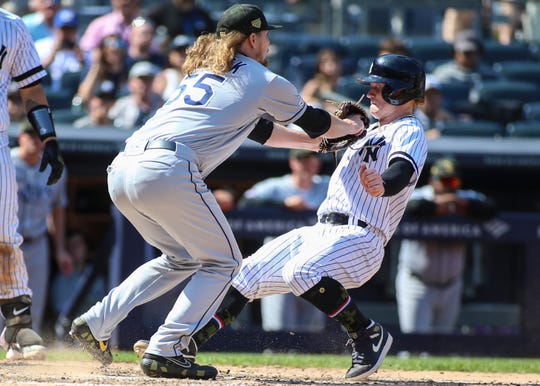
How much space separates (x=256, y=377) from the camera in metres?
4.94


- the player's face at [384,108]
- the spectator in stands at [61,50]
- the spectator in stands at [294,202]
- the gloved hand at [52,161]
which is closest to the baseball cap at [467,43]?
the spectator in stands at [294,202]

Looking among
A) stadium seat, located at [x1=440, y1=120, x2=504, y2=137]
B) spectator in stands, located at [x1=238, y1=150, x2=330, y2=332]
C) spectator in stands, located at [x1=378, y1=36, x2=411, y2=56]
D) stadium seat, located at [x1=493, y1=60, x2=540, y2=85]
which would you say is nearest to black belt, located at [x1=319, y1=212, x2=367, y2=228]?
spectator in stands, located at [x1=238, y1=150, x2=330, y2=332]

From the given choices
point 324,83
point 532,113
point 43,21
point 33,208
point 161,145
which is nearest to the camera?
point 161,145

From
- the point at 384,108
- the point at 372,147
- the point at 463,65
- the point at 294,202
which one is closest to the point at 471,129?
the point at 463,65

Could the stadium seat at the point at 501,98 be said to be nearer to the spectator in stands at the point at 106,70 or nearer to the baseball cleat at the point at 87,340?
the spectator in stands at the point at 106,70

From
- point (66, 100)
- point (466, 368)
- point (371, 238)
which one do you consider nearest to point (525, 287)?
point (466, 368)

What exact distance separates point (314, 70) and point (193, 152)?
6128 millimetres

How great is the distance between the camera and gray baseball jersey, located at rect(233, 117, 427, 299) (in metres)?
4.69

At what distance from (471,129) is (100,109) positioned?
3.34 metres

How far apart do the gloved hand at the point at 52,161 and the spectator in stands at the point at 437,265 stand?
144 inches

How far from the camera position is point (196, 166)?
4.41 m

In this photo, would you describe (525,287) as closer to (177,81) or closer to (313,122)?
(177,81)

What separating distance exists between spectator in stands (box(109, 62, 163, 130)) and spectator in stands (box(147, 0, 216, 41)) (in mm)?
1374

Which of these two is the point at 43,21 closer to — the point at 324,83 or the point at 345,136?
the point at 324,83
